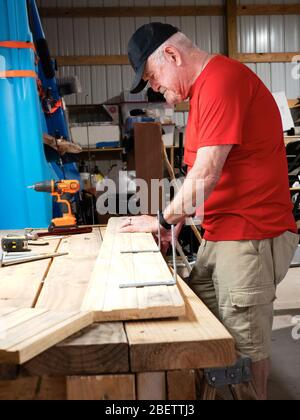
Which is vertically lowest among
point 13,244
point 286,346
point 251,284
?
point 286,346

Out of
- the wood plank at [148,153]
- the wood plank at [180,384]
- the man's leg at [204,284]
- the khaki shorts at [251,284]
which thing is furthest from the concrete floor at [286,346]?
the wood plank at [180,384]

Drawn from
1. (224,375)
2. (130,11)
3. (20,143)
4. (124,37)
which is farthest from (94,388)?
(130,11)

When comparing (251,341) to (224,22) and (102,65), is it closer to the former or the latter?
(102,65)

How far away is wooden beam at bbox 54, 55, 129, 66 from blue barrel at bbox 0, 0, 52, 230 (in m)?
4.92

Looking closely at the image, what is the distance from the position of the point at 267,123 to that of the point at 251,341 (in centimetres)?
72

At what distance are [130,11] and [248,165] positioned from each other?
6.94 m

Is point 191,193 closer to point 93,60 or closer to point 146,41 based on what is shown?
point 146,41

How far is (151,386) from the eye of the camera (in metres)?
0.74

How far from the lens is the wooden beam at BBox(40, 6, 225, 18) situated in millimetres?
7332

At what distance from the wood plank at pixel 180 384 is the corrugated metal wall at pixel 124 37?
712 cm

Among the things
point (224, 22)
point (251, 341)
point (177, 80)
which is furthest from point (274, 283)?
point (224, 22)

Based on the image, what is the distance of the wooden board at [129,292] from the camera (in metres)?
0.83

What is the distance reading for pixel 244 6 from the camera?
7.61m
